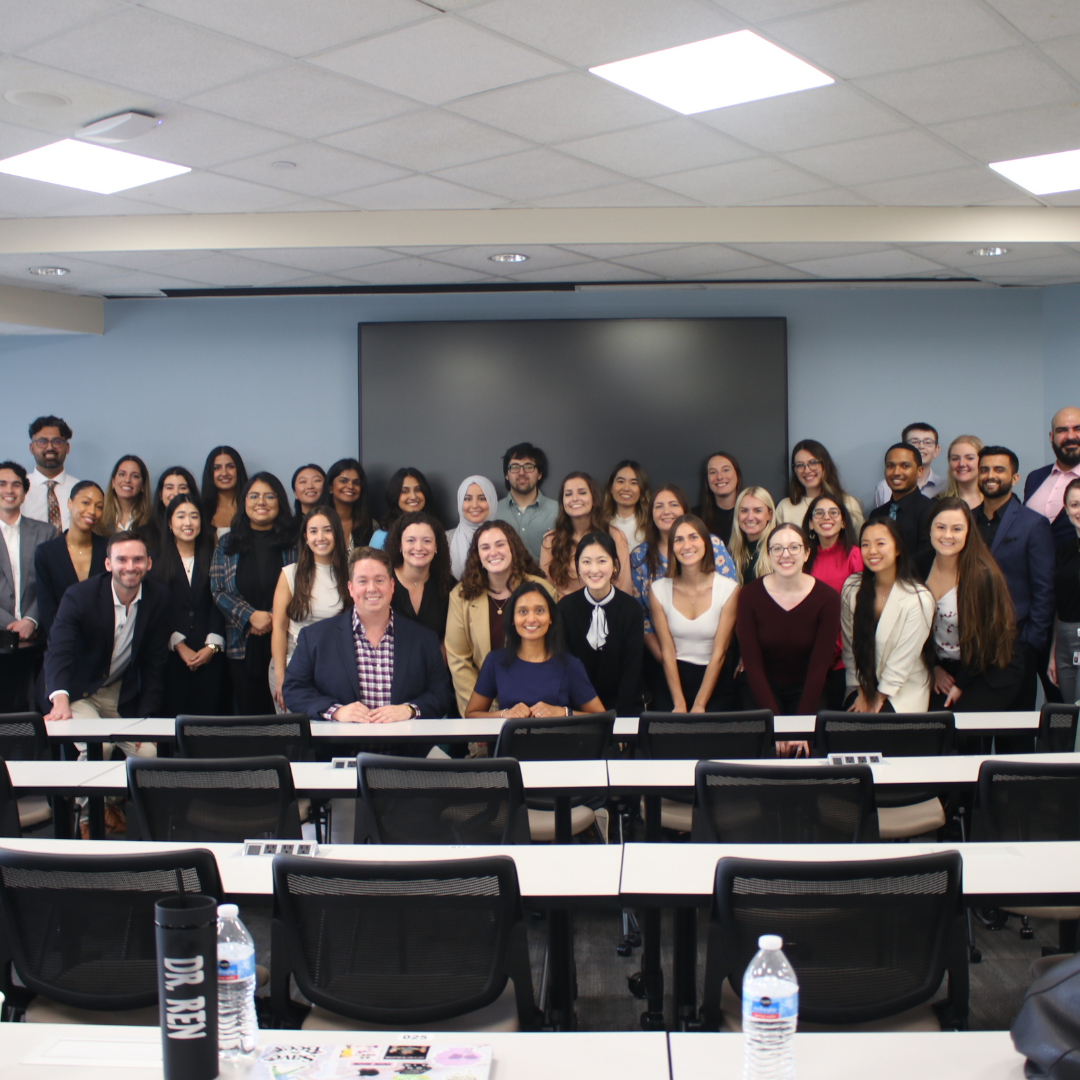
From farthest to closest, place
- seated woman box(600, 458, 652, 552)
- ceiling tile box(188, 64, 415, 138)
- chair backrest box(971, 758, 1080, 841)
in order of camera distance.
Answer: seated woman box(600, 458, 652, 552) → ceiling tile box(188, 64, 415, 138) → chair backrest box(971, 758, 1080, 841)

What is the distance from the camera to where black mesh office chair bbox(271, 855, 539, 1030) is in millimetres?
1819

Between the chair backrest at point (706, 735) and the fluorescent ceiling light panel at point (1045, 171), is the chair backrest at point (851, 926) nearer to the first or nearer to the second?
the chair backrest at point (706, 735)

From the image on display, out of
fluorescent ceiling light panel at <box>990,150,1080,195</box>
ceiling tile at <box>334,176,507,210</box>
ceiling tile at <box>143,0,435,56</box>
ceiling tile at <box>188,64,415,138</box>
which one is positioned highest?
ceiling tile at <box>334,176,507,210</box>

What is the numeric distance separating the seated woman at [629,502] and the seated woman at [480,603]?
4.16ft

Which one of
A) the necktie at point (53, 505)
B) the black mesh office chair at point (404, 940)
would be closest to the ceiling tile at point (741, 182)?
the black mesh office chair at point (404, 940)

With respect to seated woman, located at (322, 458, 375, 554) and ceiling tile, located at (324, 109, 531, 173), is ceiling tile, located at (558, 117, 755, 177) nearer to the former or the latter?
ceiling tile, located at (324, 109, 531, 173)

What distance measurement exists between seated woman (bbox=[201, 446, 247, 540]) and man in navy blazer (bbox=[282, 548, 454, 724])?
247 cm

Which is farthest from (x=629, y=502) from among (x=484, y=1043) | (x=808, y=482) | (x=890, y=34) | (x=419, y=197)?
(x=484, y=1043)

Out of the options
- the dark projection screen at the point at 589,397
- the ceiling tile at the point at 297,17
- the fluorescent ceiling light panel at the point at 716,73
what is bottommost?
the dark projection screen at the point at 589,397

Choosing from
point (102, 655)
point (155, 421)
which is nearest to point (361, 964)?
point (102, 655)

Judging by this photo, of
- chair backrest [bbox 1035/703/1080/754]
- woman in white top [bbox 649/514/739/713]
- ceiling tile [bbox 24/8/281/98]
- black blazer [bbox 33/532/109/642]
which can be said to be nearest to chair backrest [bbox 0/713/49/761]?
black blazer [bbox 33/532/109/642]

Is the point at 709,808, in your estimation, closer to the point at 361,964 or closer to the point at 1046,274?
the point at 361,964

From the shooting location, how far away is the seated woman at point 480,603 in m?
4.55

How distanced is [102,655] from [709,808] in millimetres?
3073
